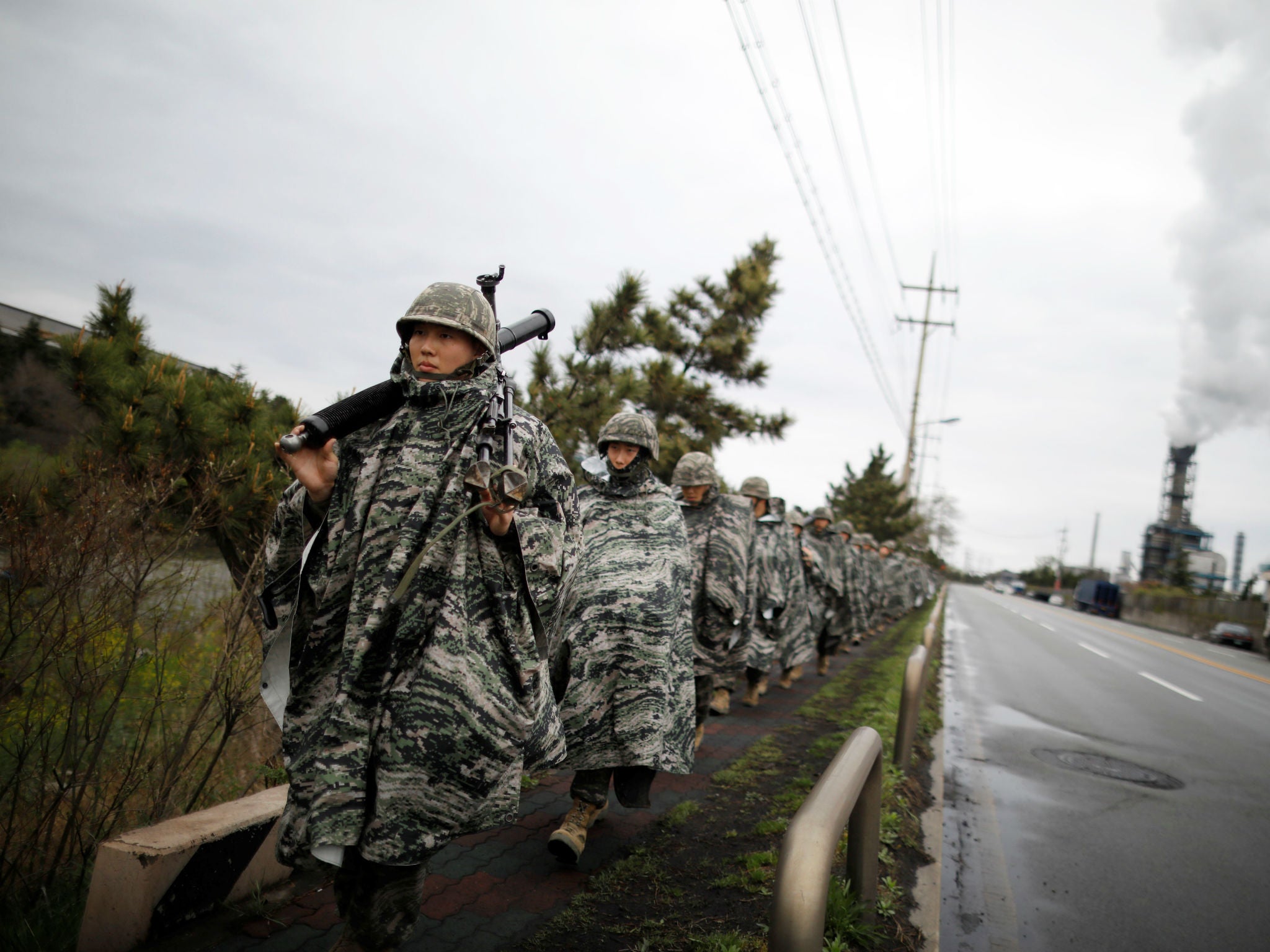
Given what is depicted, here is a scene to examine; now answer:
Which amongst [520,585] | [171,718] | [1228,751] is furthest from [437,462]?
[1228,751]

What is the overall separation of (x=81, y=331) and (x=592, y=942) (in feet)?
11.7

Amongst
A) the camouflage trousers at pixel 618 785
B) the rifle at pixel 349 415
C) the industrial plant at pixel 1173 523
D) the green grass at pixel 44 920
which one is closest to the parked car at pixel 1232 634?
the camouflage trousers at pixel 618 785

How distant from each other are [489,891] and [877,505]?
30.1 metres

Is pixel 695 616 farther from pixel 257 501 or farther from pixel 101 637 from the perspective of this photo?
pixel 101 637

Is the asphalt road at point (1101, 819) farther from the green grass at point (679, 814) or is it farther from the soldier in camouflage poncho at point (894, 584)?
the soldier in camouflage poncho at point (894, 584)

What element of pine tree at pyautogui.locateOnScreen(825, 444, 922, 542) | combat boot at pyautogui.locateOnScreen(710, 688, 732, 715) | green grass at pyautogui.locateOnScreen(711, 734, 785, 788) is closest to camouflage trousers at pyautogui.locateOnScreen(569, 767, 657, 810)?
green grass at pyautogui.locateOnScreen(711, 734, 785, 788)

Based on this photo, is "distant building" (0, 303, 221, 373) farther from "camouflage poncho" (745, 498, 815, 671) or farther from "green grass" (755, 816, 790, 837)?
"camouflage poncho" (745, 498, 815, 671)

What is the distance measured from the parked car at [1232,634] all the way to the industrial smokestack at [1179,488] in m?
56.1

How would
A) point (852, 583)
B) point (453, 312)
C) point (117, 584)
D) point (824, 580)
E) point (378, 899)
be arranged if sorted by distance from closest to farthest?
point (378, 899), point (453, 312), point (117, 584), point (824, 580), point (852, 583)

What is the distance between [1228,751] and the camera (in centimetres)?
867

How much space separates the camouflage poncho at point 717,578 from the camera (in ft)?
22.2

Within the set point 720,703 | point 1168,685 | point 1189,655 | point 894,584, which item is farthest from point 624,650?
point 1189,655

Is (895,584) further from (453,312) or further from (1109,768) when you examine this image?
(453,312)

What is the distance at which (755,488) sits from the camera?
9250 mm
